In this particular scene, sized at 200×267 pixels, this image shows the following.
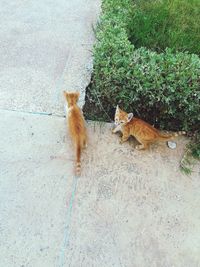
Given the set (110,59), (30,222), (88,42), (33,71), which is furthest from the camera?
(88,42)

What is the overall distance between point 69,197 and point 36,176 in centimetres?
36

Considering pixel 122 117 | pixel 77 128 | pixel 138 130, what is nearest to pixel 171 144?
pixel 138 130

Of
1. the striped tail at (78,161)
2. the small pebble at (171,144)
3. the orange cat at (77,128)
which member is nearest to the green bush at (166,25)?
the small pebble at (171,144)

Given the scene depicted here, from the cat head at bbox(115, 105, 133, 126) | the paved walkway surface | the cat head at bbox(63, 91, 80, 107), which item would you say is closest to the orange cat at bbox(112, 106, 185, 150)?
the cat head at bbox(115, 105, 133, 126)

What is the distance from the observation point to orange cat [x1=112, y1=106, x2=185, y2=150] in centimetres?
321

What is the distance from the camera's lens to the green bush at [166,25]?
439cm

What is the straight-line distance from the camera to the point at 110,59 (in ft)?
11.3

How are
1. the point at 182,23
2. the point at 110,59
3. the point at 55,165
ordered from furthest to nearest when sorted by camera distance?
the point at 182,23 < the point at 110,59 < the point at 55,165

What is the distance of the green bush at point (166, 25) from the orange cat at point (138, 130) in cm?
148

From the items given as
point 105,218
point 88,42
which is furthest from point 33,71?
point 105,218

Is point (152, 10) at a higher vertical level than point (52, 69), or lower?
higher

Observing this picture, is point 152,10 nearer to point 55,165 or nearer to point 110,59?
point 110,59

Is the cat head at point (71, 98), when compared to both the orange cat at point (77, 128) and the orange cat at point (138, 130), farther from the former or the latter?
the orange cat at point (138, 130)

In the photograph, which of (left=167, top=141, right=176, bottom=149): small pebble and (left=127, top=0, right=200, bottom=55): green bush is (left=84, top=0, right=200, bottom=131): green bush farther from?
(left=127, top=0, right=200, bottom=55): green bush
